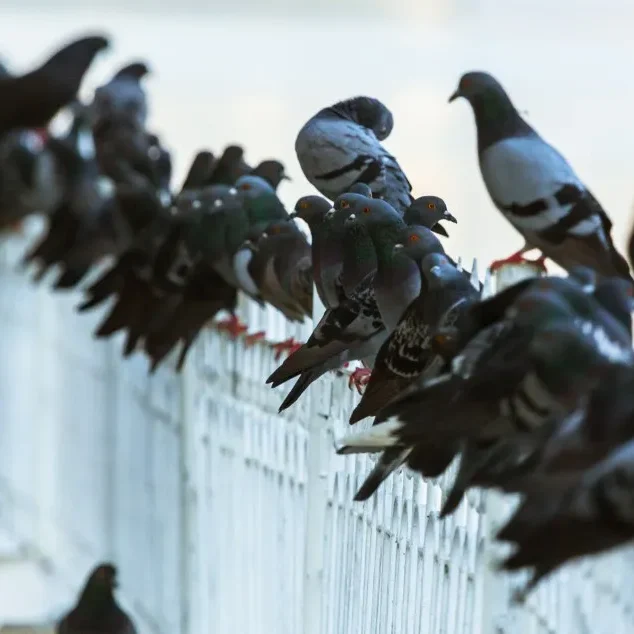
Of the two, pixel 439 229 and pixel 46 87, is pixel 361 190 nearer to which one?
pixel 439 229

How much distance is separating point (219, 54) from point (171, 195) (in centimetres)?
1272

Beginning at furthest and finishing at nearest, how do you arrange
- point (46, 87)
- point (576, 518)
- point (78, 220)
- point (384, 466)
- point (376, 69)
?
point (376, 69) → point (78, 220) → point (46, 87) → point (384, 466) → point (576, 518)

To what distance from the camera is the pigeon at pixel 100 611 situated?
369 centimetres

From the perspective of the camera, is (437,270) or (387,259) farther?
(387,259)

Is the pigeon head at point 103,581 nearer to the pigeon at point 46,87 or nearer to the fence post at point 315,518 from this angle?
the fence post at point 315,518

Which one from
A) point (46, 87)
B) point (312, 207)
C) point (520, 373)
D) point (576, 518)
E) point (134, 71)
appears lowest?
point (576, 518)

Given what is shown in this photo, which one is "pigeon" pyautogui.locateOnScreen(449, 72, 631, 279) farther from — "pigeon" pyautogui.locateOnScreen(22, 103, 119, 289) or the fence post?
"pigeon" pyautogui.locateOnScreen(22, 103, 119, 289)

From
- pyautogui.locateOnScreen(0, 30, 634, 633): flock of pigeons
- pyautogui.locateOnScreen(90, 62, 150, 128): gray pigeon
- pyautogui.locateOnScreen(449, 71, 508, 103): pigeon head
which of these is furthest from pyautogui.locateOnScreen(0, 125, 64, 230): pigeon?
pyautogui.locateOnScreen(449, 71, 508, 103): pigeon head

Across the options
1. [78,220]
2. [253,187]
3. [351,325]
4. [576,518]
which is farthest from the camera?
[78,220]

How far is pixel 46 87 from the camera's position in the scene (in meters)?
2.81

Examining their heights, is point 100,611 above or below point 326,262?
below

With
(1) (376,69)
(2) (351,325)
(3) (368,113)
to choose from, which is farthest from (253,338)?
(1) (376,69)

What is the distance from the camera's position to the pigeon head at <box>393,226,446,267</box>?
1.90m

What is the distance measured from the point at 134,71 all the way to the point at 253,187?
5.10 ft
